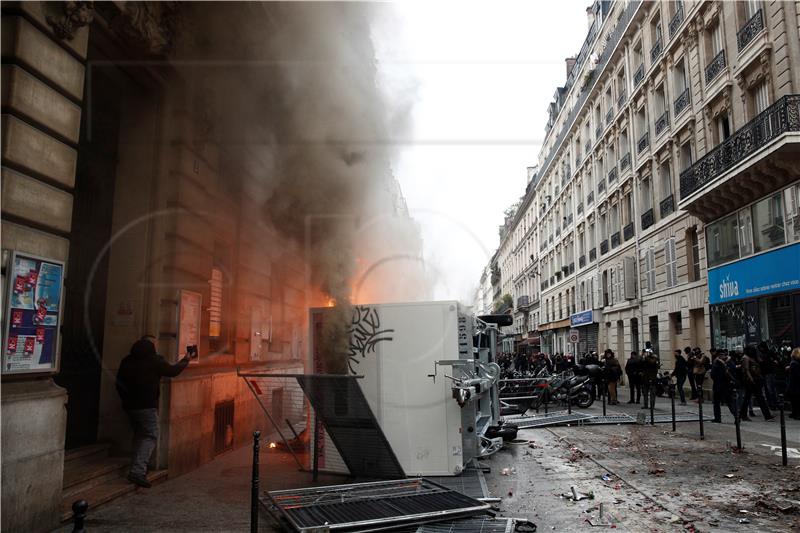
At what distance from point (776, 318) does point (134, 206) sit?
14.2 metres

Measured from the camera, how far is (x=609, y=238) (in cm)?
2675

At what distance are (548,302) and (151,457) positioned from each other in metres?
37.7

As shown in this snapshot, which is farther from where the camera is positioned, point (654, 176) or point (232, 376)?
point (654, 176)

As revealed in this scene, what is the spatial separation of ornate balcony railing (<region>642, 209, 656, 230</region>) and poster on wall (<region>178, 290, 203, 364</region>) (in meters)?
18.7

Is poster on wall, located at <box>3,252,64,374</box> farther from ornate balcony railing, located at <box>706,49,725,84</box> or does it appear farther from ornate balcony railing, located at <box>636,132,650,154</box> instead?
ornate balcony railing, located at <box>636,132,650,154</box>

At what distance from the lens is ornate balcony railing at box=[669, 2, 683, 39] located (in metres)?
18.6

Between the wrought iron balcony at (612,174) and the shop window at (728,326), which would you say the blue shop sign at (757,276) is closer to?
the shop window at (728,326)

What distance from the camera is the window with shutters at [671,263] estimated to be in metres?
19.3

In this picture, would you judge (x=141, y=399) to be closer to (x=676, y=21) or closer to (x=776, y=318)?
(x=776, y=318)

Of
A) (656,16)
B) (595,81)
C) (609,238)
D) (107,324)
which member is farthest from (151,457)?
(595,81)

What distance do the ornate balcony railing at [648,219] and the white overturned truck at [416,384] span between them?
17490 millimetres

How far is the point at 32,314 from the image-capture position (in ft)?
14.1

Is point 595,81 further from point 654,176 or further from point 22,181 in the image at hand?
point 22,181

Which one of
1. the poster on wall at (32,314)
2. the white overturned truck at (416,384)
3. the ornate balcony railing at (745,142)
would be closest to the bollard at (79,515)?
the poster on wall at (32,314)
